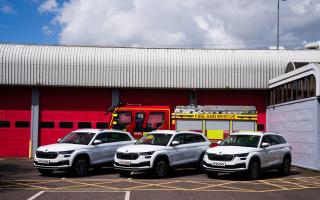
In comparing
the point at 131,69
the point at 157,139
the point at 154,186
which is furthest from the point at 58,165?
the point at 131,69

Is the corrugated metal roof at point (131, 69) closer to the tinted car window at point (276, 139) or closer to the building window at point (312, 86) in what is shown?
the building window at point (312, 86)

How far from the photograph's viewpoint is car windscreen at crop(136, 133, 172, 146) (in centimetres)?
1697

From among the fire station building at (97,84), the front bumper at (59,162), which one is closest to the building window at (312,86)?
the fire station building at (97,84)

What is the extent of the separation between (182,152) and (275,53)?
1444cm

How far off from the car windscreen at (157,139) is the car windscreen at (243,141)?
2115 mm

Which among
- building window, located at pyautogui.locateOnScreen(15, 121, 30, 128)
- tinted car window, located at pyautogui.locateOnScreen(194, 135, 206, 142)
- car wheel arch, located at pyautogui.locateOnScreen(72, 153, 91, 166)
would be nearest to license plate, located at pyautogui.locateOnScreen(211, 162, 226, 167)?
tinted car window, located at pyautogui.locateOnScreen(194, 135, 206, 142)

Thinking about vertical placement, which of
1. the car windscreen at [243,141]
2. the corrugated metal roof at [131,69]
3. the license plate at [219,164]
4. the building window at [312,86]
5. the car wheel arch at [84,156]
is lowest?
the license plate at [219,164]

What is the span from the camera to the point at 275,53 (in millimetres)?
29234

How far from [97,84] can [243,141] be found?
41.9ft

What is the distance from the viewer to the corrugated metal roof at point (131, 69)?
27688 millimetres

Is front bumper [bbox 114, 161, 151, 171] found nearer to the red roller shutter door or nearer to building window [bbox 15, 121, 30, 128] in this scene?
the red roller shutter door

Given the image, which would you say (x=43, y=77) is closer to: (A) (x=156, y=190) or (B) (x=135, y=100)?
(B) (x=135, y=100)

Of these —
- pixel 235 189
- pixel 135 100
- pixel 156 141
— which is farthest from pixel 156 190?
pixel 135 100

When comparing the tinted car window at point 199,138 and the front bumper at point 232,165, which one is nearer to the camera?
the front bumper at point 232,165
